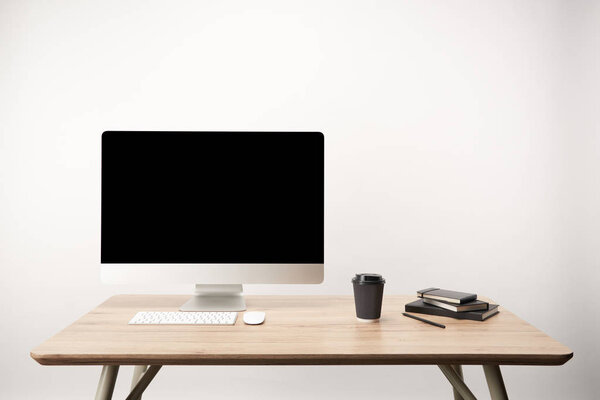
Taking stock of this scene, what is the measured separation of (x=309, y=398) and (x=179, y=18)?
188 centimetres

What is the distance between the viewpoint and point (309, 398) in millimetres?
2230

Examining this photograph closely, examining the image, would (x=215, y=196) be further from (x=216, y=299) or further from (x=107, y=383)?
(x=107, y=383)

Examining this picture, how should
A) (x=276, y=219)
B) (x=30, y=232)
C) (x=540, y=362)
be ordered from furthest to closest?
(x=30, y=232), (x=276, y=219), (x=540, y=362)

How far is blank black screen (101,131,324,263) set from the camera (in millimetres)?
1500

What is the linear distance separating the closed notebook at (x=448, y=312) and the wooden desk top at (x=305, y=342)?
20 millimetres

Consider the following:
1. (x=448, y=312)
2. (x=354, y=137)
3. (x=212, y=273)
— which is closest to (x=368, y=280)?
(x=448, y=312)

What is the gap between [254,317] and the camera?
1368mm

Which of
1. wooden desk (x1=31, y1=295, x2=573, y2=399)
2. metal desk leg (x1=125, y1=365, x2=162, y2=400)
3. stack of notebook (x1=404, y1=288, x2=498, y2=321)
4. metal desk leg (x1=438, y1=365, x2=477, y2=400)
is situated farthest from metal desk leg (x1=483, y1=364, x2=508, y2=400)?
metal desk leg (x1=125, y1=365, x2=162, y2=400)

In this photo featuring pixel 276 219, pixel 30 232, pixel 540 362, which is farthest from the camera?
pixel 30 232

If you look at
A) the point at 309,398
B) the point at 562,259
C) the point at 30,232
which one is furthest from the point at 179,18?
the point at 562,259

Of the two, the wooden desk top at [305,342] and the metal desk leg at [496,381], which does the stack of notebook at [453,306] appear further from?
the metal desk leg at [496,381]

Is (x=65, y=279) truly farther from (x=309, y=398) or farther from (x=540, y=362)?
(x=540, y=362)

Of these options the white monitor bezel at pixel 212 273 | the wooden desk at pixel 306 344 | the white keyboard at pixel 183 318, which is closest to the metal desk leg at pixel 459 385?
the wooden desk at pixel 306 344

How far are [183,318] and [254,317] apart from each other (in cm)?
20
